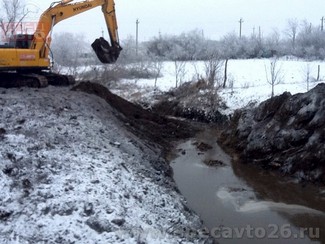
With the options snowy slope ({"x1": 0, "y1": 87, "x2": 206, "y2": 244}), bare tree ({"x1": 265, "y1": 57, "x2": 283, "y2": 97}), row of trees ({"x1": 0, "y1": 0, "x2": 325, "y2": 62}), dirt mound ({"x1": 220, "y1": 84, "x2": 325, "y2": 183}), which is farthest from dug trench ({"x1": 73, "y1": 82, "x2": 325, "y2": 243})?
row of trees ({"x1": 0, "y1": 0, "x2": 325, "y2": 62})

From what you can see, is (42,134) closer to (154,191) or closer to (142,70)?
(154,191)

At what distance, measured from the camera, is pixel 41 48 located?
16688mm

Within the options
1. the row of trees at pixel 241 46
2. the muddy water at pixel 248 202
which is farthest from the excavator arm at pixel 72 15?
the row of trees at pixel 241 46

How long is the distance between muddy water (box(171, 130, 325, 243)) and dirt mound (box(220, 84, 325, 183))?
0.59 metres

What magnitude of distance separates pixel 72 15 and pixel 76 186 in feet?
36.7

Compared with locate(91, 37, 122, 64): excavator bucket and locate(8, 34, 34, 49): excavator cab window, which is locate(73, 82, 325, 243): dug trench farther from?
locate(8, 34, 34, 49): excavator cab window

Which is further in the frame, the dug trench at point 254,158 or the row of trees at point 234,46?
the row of trees at point 234,46

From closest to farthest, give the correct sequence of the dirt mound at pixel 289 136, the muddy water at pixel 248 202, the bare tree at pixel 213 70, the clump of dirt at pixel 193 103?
the muddy water at pixel 248 202 → the dirt mound at pixel 289 136 → the clump of dirt at pixel 193 103 → the bare tree at pixel 213 70

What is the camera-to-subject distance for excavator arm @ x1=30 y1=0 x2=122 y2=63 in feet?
55.2

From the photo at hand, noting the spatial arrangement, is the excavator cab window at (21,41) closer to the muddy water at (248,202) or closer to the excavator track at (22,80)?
the excavator track at (22,80)

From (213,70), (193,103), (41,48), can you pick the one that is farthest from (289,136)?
(213,70)

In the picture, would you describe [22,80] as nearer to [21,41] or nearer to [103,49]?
[21,41]

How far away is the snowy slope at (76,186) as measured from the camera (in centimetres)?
703

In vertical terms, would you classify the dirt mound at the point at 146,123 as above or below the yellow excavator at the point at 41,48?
below
